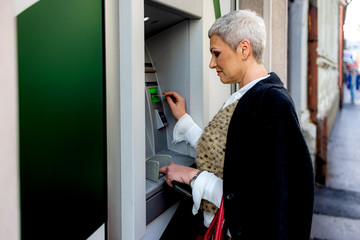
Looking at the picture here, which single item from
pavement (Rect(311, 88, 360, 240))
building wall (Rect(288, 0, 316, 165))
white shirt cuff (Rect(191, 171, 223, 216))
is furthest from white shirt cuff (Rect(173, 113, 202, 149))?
building wall (Rect(288, 0, 316, 165))

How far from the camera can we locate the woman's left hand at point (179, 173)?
1.60m

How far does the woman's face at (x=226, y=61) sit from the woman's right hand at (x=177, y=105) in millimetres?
430

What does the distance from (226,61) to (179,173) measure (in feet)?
1.79

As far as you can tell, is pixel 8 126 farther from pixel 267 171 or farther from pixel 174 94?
pixel 174 94

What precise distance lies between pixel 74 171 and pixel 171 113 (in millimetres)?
958

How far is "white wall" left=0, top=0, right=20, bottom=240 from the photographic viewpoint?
2.29ft

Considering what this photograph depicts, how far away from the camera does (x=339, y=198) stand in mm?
4656

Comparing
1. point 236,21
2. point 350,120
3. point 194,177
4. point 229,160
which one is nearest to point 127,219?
point 194,177

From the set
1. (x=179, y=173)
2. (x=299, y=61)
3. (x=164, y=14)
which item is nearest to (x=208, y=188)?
(x=179, y=173)

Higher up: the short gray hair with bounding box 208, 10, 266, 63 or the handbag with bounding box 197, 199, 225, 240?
the short gray hair with bounding box 208, 10, 266, 63

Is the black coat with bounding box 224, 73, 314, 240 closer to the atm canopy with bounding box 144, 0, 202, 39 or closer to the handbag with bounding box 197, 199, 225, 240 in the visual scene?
the handbag with bounding box 197, 199, 225, 240

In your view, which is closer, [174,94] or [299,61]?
[174,94]

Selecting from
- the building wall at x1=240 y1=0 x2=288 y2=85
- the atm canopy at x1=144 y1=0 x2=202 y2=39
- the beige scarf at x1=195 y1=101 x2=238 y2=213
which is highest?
the building wall at x1=240 y1=0 x2=288 y2=85

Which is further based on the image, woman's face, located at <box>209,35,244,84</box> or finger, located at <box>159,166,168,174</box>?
finger, located at <box>159,166,168,174</box>
